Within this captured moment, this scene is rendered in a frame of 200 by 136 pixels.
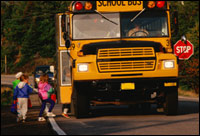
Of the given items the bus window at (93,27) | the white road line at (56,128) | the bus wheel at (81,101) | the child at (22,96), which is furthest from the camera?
the bus window at (93,27)

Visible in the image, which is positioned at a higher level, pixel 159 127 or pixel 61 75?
pixel 61 75

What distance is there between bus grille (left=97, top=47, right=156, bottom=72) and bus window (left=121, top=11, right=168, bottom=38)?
108 cm

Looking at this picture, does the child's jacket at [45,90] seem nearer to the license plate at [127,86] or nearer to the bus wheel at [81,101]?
the bus wheel at [81,101]

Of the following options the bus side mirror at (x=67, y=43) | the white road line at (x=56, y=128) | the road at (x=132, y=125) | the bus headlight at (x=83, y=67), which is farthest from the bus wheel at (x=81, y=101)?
the bus side mirror at (x=67, y=43)

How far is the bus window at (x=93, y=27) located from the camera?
16.0m

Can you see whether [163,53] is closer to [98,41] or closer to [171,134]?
[98,41]

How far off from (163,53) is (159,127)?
313 cm

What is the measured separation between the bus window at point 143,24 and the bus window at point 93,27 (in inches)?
8.4

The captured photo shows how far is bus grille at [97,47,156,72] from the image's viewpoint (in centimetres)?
1488

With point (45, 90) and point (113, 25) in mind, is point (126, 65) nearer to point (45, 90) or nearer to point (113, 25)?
point (113, 25)

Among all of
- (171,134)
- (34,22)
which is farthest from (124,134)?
(34,22)

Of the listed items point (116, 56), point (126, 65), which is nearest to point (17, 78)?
point (116, 56)

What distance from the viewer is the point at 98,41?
52.2 feet

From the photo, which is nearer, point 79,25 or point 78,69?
point 78,69
